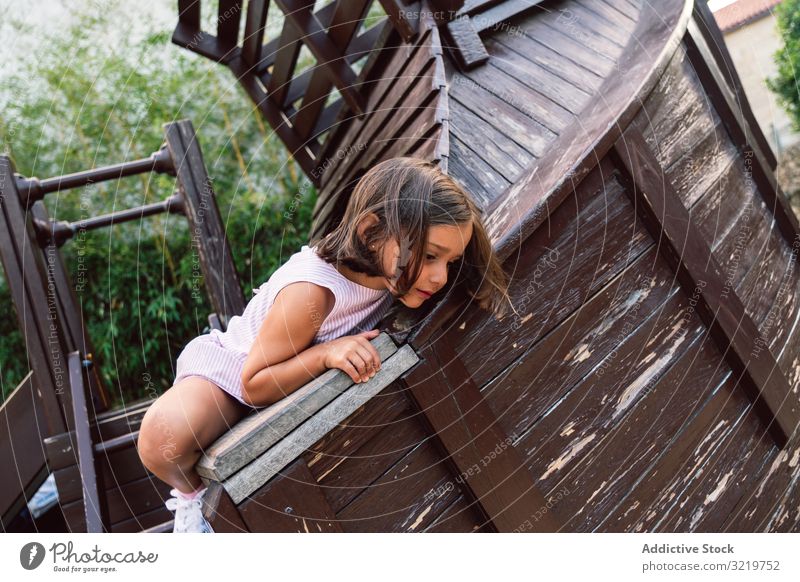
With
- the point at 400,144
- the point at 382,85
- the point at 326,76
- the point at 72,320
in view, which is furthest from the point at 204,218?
the point at 400,144

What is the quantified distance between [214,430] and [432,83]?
1.16 metres

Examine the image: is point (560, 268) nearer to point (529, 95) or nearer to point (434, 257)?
point (434, 257)

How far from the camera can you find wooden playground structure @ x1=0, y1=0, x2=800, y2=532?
136 cm

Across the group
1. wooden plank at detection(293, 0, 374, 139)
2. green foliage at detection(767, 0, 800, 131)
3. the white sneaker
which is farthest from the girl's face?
green foliage at detection(767, 0, 800, 131)

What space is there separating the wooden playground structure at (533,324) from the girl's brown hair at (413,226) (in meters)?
0.04

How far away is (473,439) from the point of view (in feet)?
4.67

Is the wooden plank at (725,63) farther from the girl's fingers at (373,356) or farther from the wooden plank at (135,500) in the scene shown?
the wooden plank at (135,500)

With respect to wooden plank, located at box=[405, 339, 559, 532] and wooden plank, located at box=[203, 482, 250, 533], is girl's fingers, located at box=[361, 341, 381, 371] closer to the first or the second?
wooden plank, located at box=[405, 339, 559, 532]

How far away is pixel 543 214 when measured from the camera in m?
1.48

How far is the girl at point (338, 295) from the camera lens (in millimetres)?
1393

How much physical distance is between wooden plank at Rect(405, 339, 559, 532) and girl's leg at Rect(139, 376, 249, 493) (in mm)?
427

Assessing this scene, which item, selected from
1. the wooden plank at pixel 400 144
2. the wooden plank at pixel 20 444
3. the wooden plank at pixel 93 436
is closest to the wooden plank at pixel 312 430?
the wooden plank at pixel 400 144

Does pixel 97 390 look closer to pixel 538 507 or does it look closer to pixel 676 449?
pixel 538 507

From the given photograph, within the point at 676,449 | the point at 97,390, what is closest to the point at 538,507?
the point at 676,449
